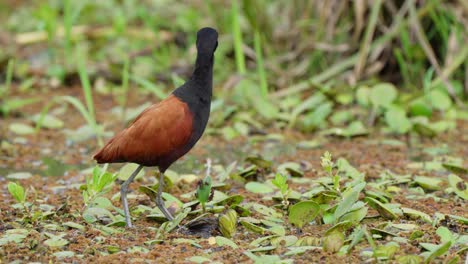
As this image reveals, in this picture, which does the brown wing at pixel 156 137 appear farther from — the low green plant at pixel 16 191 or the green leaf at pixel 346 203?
the green leaf at pixel 346 203

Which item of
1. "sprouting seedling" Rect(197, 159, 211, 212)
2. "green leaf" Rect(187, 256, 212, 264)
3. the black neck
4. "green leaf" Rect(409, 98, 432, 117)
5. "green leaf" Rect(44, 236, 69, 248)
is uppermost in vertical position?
the black neck

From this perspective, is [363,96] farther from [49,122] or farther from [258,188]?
[49,122]

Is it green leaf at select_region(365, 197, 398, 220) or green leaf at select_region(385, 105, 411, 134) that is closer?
green leaf at select_region(365, 197, 398, 220)

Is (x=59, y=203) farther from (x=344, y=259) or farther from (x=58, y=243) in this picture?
(x=344, y=259)

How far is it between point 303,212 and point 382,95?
2509 millimetres

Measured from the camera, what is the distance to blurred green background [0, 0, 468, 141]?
→ 6.21 m

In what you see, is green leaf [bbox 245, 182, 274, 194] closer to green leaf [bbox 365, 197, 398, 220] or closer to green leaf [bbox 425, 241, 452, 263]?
green leaf [bbox 365, 197, 398, 220]

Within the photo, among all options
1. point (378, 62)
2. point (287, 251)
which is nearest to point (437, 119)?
point (378, 62)

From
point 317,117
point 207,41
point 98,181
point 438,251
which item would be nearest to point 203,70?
point 207,41

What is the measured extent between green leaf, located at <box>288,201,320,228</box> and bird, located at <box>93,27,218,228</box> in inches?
22.8

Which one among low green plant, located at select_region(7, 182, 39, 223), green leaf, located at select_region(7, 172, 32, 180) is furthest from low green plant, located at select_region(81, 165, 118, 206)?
green leaf, located at select_region(7, 172, 32, 180)

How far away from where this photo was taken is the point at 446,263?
333cm

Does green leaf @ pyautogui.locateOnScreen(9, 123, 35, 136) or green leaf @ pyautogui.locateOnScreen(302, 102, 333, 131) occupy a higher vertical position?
green leaf @ pyautogui.locateOnScreen(9, 123, 35, 136)

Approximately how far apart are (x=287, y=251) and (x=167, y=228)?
59cm
